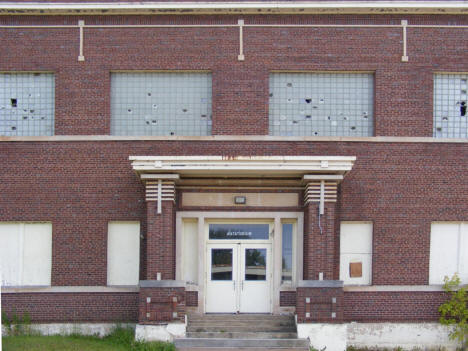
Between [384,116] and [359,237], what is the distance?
11.3 ft

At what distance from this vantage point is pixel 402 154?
18.1m

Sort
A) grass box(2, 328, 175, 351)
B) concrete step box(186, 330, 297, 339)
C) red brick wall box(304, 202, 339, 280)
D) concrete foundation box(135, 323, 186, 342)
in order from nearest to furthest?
1. grass box(2, 328, 175, 351)
2. concrete foundation box(135, 323, 186, 342)
3. concrete step box(186, 330, 297, 339)
4. red brick wall box(304, 202, 339, 280)

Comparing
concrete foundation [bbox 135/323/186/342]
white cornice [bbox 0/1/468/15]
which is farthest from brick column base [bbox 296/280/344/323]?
white cornice [bbox 0/1/468/15]

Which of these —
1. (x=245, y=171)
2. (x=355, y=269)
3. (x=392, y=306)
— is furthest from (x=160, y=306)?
(x=392, y=306)

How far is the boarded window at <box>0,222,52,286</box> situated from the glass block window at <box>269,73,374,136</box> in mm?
7494

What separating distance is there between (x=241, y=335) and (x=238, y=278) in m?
1.86

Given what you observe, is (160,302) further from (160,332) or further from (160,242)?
(160,242)

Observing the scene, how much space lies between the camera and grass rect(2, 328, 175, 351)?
15777mm

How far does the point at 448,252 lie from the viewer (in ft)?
59.4

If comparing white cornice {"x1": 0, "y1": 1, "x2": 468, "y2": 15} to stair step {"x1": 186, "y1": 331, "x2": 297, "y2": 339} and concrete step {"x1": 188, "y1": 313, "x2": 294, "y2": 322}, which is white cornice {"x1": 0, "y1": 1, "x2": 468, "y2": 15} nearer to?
concrete step {"x1": 188, "y1": 313, "x2": 294, "y2": 322}

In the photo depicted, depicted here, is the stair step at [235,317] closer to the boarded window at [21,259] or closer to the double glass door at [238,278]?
the double glass door at [238,278]

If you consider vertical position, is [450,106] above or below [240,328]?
above

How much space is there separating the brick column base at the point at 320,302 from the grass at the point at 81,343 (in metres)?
3.43

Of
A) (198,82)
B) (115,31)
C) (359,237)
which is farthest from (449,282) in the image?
(115,31)
